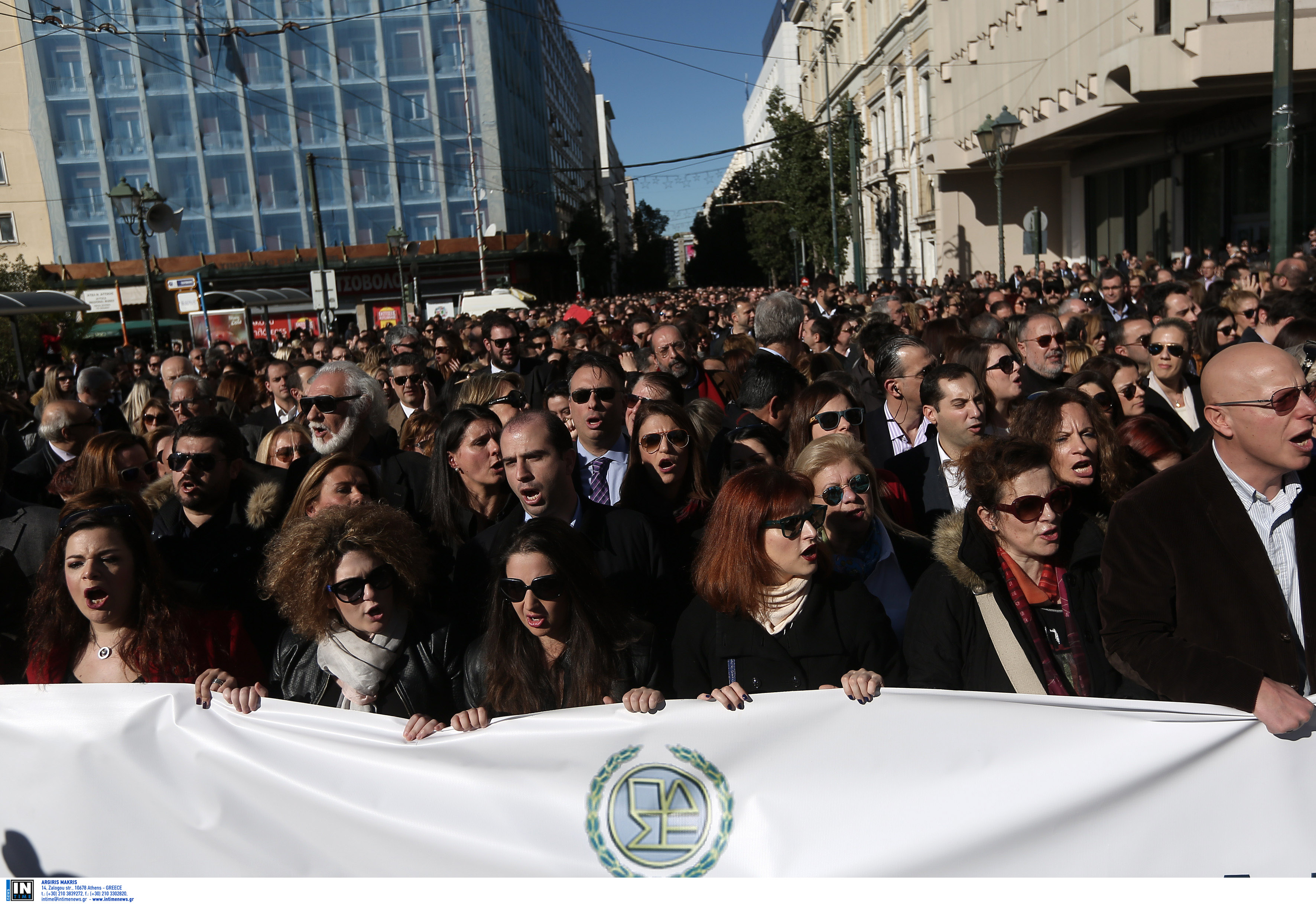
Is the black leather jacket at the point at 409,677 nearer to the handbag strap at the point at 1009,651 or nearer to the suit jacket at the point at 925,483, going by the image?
the handbag strap at the point at 1009,651

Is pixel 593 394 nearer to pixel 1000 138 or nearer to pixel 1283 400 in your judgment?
pixel 1283 400

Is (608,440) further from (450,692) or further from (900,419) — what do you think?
(450,692)

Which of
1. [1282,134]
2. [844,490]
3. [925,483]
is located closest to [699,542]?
[844,490]

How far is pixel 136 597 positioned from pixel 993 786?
9.32ft

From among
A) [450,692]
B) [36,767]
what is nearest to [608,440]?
[450,692]

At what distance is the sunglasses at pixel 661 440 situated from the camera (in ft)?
16.4

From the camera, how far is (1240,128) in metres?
20.1

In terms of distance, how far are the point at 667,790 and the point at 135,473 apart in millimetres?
3633

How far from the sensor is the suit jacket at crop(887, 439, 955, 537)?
15.9 feet

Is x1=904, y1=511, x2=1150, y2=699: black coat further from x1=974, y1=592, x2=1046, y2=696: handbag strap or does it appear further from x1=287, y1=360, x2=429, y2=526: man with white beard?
x1=287, y1=360, x2=429, y2=526: man with white beard

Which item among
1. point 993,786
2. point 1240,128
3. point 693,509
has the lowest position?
point 993,786

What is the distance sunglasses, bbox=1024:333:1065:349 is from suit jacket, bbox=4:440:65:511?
19.7ft

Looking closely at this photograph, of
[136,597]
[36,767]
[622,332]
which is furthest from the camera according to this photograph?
[622,332]

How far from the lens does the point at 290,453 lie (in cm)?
571
